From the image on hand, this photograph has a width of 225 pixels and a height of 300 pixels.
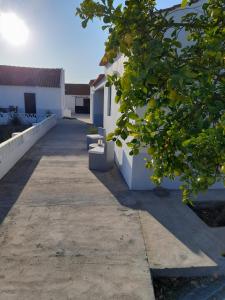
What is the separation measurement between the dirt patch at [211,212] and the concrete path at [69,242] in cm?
135

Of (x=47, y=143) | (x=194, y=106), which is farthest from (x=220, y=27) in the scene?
(x=47, y=143)

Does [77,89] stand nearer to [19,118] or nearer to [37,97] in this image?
[37,97]

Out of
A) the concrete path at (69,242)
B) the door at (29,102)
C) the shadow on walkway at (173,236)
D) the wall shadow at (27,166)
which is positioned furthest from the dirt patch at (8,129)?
the shadow on walkway at (173,236)

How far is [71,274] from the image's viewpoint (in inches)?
115

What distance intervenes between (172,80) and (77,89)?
38.2 meters

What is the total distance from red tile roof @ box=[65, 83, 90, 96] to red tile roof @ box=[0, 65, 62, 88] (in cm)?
1184

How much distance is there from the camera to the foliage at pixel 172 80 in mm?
1576

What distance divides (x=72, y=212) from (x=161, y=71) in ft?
11.9

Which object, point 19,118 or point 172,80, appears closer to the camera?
point 172,80

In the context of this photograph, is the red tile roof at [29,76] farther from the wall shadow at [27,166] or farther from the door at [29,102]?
the wall shadow at [27,166]

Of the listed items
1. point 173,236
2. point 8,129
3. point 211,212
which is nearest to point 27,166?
point 173,236

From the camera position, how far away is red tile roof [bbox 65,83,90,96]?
3722cm

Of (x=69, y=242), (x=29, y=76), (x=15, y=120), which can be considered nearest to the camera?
(x=69, y=242)

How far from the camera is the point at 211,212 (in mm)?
4871
